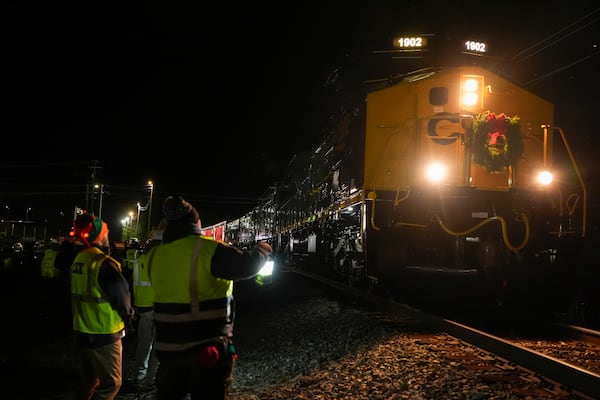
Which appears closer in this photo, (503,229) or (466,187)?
(503,229)

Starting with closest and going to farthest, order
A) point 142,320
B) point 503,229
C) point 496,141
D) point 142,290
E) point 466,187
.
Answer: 1. point 142,290
2. point 142,320
3. point 503,229
4. point 496,141
5. point 466,187

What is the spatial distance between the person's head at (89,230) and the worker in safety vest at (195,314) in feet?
4.34

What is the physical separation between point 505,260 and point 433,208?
61.5 inches

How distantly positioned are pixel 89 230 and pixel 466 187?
6.70 m

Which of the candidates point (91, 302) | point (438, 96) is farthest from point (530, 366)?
point (438, 96)

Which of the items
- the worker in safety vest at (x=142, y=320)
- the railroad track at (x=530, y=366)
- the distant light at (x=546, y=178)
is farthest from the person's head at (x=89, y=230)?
the distant light at (x=546, y=178)

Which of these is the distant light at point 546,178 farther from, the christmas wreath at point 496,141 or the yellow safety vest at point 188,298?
the yellow safety vest at point 188,298

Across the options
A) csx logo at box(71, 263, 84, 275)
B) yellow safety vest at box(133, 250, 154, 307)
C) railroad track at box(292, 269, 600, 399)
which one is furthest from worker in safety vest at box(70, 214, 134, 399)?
railroad track at box(292, 269, 600, 399)

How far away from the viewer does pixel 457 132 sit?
920 cm

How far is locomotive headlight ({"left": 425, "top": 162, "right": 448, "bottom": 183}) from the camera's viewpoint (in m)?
9.13

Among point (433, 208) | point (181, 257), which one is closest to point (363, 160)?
point (433, 208)

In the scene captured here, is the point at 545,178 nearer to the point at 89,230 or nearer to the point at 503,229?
the point at 503,229

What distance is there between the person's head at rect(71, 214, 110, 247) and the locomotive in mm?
5669

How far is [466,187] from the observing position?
29.8 ft
